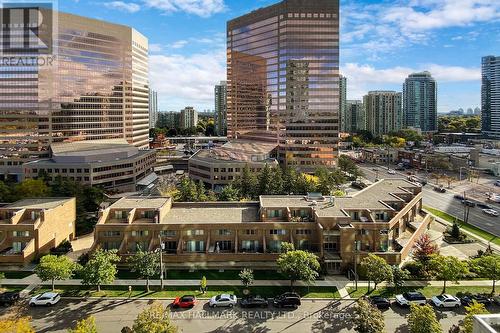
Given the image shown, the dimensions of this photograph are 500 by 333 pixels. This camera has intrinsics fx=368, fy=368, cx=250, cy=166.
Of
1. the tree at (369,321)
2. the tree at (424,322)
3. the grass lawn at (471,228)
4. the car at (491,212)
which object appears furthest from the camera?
the car at (491,212)

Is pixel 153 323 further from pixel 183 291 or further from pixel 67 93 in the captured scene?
pixel 67 93

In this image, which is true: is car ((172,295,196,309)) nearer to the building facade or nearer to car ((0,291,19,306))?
the building facade

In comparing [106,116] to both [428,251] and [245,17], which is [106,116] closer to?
[245,17]

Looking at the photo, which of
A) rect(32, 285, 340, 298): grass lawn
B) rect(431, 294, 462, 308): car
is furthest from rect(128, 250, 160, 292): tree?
rect(431, 294, 462, 308): car

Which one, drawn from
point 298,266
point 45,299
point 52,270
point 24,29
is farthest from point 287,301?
point 24,29

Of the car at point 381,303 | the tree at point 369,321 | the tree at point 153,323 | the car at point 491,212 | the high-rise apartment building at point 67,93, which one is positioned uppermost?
the high-rise apartment building at point 67,93

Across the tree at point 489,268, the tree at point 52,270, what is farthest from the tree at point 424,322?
the tree at point 52,270

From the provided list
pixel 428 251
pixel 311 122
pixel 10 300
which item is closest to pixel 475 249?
pixel 428 251

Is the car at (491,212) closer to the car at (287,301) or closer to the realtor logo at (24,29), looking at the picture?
the car at (287,301)
